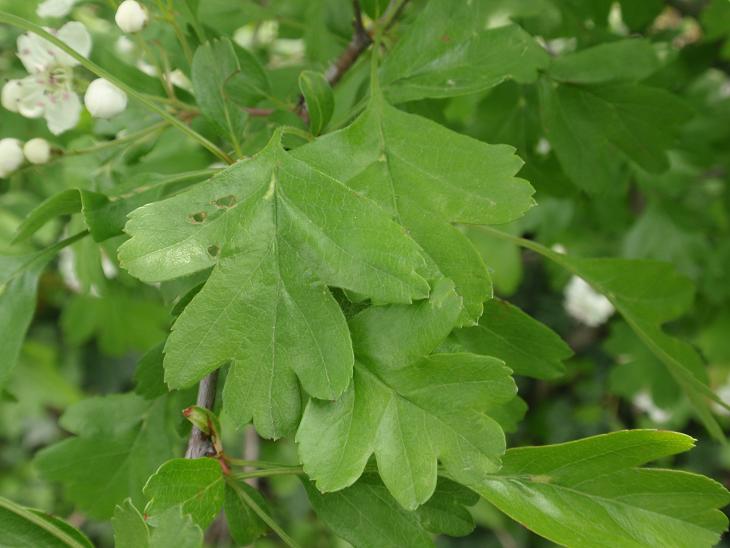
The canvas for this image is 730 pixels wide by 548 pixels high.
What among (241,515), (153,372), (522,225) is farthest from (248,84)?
(522,225)

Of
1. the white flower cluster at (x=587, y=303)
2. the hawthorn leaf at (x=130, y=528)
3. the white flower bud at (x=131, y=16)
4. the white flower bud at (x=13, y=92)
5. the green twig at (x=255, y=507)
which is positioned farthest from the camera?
the white flower cluster at (x=587, y=303)

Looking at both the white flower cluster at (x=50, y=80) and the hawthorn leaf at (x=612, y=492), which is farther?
the white flower cluster at (x=50, y=80)

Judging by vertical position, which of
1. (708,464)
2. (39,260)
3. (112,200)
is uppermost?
(112,200)

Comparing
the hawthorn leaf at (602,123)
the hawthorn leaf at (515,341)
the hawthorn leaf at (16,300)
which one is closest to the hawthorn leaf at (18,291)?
the hawthorn leaf at (16,300)

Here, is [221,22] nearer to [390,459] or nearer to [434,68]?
[434,68]

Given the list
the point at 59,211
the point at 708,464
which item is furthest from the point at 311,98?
the point at 708,464

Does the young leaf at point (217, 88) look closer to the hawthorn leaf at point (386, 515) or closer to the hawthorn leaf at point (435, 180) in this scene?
the hawthorn leaf at point (435, 180)

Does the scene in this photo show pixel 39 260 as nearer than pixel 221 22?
Yes
